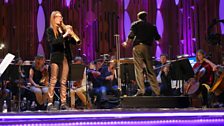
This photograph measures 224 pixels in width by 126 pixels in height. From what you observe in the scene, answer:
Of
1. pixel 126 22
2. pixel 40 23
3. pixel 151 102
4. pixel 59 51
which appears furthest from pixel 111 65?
pixel 40 23

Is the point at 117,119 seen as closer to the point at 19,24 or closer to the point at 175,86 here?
the point at 175,86

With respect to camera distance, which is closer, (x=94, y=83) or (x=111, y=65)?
(x=94, y=83)

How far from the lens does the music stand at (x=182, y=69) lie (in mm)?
7418

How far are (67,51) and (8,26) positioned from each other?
25.9 ft

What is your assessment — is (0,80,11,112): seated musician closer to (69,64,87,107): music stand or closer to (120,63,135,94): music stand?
(69,64,87,107): music stand

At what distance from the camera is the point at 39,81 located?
856cm

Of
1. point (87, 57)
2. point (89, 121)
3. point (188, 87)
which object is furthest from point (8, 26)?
point (89, 121)

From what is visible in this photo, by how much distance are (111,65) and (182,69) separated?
8.25 ft

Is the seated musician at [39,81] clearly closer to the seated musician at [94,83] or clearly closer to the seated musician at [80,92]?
the seated musician at [80,92]

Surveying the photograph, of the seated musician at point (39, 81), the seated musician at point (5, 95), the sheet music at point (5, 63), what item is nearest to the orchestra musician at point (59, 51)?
the sheet music at point (5, 63)

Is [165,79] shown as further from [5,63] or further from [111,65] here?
[5,63]

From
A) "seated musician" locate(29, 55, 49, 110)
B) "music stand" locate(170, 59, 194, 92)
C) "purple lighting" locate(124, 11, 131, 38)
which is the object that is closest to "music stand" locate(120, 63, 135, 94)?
"music stand" locate(170, 59, 194, 92)

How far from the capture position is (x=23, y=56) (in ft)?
43.1

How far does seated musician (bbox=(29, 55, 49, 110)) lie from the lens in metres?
8.34
